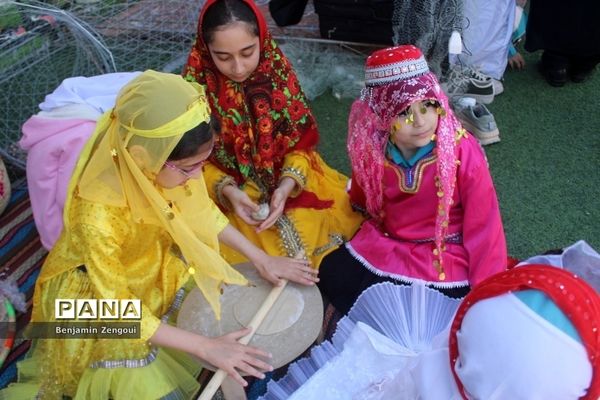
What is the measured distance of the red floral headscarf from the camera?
6.03 feet

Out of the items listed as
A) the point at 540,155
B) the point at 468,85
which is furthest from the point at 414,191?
the point at 468,85

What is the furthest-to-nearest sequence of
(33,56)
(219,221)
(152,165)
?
Answer: 1. (33,56)
2. (219,221)
3. (152,165)

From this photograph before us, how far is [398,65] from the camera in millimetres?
1525

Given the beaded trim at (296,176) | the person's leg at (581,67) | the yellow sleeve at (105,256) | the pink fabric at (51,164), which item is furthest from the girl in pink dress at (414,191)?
the person's leg at (581,67)

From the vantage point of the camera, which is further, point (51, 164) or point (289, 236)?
point (51, 164)

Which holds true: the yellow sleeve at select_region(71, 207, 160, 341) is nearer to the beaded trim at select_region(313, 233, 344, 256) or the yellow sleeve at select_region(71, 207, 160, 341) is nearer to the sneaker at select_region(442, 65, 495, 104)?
the beaded trim at select_region(313, 233, 344, 256)

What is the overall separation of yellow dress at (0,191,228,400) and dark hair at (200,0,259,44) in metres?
0.54

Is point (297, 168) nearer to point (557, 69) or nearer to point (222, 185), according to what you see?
point (222, 185)

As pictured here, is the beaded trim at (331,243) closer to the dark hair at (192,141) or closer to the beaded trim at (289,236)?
the beaded trim at (289,236)

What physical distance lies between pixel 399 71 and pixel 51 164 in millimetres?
1282

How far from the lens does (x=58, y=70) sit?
2684mm

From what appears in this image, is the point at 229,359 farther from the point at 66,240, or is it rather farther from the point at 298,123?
the point at 298,123

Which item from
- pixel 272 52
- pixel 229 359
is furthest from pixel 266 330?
pixel 272 52

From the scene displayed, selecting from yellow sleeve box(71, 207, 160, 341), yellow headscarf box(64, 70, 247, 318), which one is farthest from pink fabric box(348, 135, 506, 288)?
yellow sleeve box(71, 207, 160, 341)
